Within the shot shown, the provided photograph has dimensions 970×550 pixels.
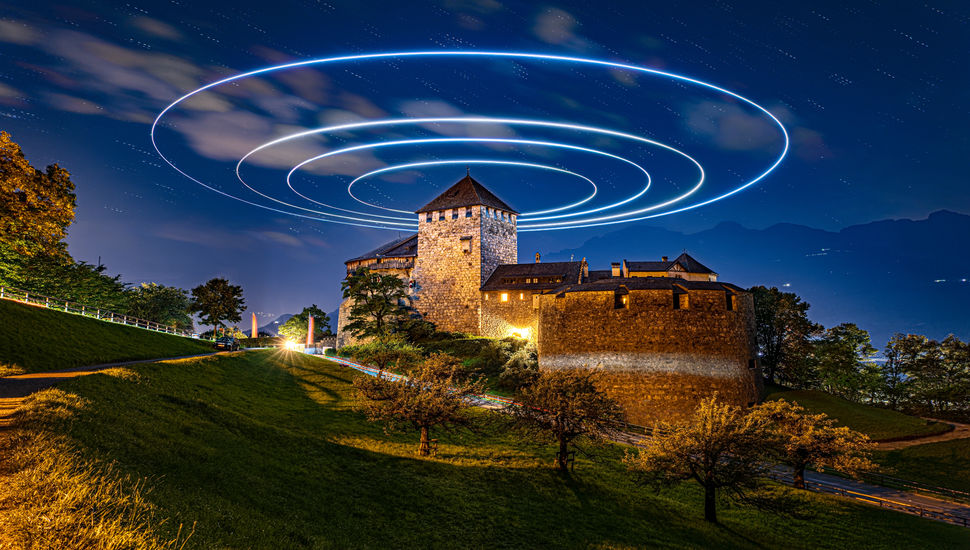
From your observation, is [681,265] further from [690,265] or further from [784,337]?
[784,337]

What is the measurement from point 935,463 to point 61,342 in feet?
193

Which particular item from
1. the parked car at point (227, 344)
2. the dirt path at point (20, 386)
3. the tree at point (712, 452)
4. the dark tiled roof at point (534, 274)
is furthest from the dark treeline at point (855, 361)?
the dirt path at point (20, 386)

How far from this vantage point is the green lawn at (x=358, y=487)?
1282 cm

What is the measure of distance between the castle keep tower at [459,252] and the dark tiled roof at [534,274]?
199cm

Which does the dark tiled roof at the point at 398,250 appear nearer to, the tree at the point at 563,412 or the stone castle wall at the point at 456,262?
the stone castle wall at the point at 456,262

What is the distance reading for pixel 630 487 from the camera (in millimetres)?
24984

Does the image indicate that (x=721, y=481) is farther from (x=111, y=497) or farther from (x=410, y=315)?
(x=410, y=315)

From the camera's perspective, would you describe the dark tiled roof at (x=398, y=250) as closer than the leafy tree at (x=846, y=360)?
No

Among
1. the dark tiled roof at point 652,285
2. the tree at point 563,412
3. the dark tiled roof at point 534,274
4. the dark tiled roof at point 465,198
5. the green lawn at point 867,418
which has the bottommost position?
the green lawn at point 867,418

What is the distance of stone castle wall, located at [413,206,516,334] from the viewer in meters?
65.2

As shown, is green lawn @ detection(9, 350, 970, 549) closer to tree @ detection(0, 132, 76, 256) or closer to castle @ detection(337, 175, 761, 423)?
tree @ detection(0, 132, 76, 256)

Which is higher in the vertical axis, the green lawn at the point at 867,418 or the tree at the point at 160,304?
the tree at the point at 160,304

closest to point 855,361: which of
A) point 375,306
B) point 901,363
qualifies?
point 901,363

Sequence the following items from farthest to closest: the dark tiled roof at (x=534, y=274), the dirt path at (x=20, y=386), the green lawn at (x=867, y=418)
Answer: the dark tiled roof at (x=534, y=274)
the green lawn at (x=867, y=418)
the dirt path at (x=20, y=386)
